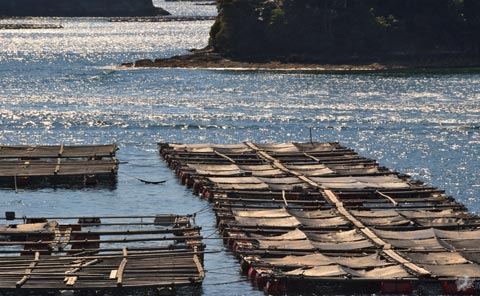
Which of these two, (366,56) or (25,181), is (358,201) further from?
(366,56)

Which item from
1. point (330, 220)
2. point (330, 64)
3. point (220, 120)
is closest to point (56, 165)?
point (330, 220)

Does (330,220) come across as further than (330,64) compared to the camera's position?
No

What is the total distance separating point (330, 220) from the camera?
253ft

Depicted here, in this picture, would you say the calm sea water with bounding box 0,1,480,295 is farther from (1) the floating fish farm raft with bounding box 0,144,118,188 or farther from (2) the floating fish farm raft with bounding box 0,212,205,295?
(2) the floating fish farm raft with bounding box 0,212,205,295

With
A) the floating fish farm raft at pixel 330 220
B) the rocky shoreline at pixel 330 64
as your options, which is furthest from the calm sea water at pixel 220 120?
the rocky shoreline at pixel 330 64

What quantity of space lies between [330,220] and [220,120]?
62656 mm

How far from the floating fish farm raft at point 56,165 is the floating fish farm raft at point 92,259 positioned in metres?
18.5

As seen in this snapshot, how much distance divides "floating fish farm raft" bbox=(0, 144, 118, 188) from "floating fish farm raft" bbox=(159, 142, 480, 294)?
19.7 ft

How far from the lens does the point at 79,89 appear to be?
17225cm

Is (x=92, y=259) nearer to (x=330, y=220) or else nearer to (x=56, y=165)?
(x=330, y=220)

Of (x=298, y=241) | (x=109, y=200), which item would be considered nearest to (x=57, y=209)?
(x=109, y=200)

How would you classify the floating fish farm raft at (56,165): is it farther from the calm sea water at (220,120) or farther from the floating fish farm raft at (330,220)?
the floating fish farm raft at (330,220)

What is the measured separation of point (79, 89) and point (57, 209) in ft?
267

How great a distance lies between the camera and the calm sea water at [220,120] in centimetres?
9538
